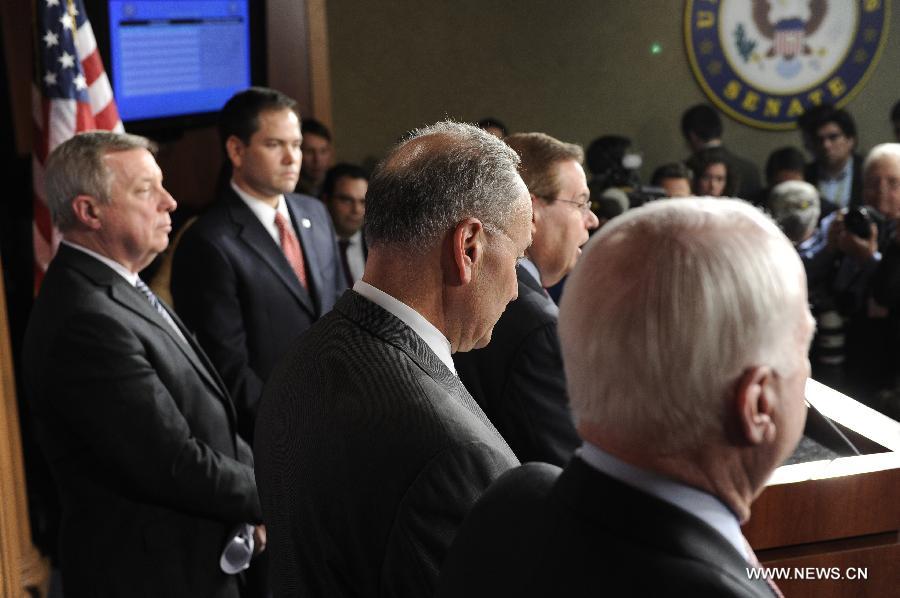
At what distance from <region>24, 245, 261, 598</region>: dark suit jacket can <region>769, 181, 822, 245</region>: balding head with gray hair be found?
108 inches

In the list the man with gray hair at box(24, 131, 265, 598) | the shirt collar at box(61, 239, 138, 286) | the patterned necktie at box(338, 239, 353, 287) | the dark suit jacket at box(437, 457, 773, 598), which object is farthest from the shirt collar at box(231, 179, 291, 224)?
the dark suit jacket at box(437, 457, 773, 598)

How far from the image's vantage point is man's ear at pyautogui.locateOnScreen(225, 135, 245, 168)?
3.33 metres

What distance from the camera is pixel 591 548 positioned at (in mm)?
825

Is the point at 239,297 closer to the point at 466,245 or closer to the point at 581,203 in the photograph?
the point at 581,203

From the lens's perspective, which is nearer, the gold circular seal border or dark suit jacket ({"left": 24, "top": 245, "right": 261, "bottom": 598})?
dark suit jacket ({"left": 24, "top": 245, "right": 261, "bottom": 598})

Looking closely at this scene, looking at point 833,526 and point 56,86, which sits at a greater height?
point 56,86

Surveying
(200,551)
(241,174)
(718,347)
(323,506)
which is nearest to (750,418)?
(718,347)

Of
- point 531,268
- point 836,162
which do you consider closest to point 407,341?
point 531,268

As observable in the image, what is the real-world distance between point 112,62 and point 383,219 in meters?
3.06

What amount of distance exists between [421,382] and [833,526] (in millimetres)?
689

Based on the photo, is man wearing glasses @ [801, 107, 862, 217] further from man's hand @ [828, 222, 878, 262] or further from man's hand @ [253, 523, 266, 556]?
man's hand @ [253, 523, 266, 556]

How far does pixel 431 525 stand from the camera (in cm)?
113

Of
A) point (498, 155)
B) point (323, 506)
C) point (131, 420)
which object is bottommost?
point (131, 420)

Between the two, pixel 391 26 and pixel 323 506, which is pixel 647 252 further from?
pixel 391 26
